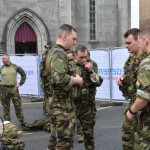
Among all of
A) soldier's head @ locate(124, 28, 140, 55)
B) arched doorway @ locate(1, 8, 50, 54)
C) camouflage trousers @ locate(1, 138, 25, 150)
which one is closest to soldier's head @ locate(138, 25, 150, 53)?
soldier's head @ locate(124, 28, 140, 55)

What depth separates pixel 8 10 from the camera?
20.8 m

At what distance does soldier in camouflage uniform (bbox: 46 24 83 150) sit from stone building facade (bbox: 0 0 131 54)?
1603cm

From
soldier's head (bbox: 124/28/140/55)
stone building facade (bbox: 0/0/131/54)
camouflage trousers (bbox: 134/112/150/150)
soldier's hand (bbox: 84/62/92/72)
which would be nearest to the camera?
camouflage trousers (bbox: 134/112/150/150)

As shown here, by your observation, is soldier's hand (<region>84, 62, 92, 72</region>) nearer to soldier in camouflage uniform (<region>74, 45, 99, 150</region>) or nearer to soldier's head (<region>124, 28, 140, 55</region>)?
soldier in camouflage uniform (<region>74, 45, 99, 150</region>)

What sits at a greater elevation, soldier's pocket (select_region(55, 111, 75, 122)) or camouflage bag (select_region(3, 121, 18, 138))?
soldier's pocket (select_region(55, 111, 75, 122))

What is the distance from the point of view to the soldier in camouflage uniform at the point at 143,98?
359 centimetres

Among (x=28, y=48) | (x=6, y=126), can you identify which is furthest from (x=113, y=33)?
(x=6, y=126)

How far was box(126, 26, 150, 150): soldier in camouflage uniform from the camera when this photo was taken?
359cm

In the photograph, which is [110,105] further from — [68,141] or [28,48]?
[28,48]

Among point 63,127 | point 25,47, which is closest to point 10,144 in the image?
point 63,127

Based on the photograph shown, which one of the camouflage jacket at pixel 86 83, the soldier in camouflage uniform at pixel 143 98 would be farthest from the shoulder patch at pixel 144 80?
the camouflage jacket at pixel 86 83

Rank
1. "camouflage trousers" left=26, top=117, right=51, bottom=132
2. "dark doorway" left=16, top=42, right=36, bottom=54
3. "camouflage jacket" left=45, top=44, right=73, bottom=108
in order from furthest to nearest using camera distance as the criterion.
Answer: "dark doorway" left=16, top=42, right=36, bottom=54, "camouflage trousers" left=26, top=117, right=51, bottom=132, "camouflage jacket" left=45, top=44, right=73, bottom=108

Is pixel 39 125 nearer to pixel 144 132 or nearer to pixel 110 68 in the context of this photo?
pixel 110 68

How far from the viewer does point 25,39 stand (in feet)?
74.2
